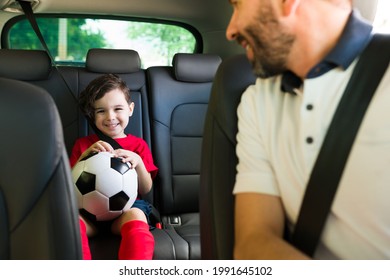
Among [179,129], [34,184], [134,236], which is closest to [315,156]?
[34,184]

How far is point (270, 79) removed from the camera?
3.52 ft

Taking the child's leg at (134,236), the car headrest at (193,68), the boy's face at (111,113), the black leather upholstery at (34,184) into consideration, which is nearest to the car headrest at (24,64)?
the boy's face at (111,113)

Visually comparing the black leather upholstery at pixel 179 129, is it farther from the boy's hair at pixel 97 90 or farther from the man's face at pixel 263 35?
the man's face at pixel 263 35

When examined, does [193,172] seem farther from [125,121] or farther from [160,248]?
[160,248]

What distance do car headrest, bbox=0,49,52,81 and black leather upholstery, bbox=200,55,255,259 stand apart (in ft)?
4.18

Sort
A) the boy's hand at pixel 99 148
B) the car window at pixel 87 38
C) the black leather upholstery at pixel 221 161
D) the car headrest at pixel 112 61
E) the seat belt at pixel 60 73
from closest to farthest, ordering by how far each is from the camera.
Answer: the black leather upholstery at pixel 221 161 → the boy's hand at pixel 99 148 → the seat belt at pixel 60 73 → the car headrest at pixel 112 61 → the car window at pixel 87 38

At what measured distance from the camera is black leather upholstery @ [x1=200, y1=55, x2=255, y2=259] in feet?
3.56

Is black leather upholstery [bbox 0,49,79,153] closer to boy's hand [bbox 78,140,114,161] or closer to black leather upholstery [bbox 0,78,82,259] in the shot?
boy's hand [bbox 78,140,114,161]

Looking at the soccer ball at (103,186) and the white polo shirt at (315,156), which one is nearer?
the white polo shirt at (315,156)

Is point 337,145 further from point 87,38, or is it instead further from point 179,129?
point 87,38

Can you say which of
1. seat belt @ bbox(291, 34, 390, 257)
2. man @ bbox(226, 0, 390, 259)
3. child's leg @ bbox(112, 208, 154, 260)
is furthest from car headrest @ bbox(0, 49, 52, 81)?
seat belt @ bbox(291, 34, 390, 257)

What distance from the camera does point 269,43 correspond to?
1010mm

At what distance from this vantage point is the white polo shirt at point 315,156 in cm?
86
